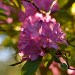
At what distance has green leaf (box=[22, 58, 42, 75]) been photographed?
51.1 inches

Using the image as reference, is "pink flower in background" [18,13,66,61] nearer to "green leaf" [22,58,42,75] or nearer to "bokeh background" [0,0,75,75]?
"green leaf" [22,58,42,75]

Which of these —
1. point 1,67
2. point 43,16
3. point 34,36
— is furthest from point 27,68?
point 1,67

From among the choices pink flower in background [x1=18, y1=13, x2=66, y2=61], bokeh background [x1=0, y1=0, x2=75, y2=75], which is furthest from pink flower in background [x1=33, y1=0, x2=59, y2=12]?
pink flower in background [x1=18, y1=13, x2=66, y2=61]

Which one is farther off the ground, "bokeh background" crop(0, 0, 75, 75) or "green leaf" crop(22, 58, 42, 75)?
"bokeh background" crop(0, 0, 75, 75)

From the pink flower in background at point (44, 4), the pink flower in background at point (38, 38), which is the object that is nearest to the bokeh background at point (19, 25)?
the pink flower in background at point (44, 4)

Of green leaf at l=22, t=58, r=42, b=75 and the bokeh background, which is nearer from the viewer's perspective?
green leaf at l=22, t=58, r=42, b=75

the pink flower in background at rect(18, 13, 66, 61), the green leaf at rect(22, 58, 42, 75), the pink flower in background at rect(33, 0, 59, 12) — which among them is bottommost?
the green leaf at rect(22, 58, 42, 75)

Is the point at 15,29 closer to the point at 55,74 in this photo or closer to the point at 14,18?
the point at 14,18

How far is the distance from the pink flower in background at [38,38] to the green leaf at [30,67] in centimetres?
2

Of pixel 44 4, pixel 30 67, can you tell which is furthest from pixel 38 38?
pixel 44 4

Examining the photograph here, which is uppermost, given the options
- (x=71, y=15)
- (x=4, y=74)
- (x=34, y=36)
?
(x=71, y=15)

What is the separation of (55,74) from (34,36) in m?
0.70

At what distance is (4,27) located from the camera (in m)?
Result: 1.92

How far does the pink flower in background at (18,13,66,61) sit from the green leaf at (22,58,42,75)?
0.02 meters
